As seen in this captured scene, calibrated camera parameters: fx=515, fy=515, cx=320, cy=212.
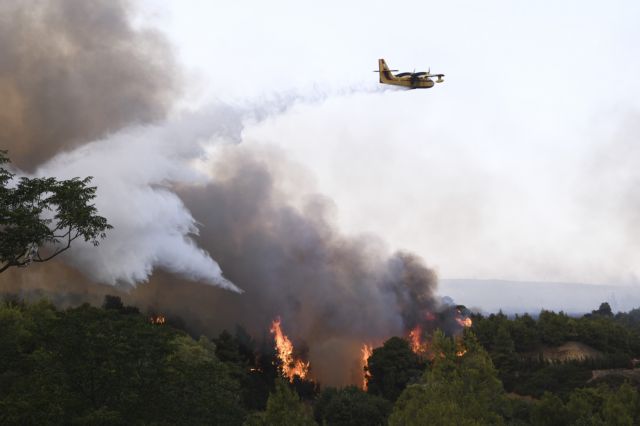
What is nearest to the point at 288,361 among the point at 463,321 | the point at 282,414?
the point at 463,321

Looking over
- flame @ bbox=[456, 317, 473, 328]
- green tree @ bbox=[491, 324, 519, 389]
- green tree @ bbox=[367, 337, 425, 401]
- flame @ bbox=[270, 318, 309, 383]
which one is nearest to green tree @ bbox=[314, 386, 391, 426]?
green tree @ bbox=[367, 337, 425, 401]

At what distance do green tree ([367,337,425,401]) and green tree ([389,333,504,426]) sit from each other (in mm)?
22239

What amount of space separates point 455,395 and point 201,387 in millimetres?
21849

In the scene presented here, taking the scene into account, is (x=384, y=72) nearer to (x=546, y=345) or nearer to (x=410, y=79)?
(x=410, y=79)

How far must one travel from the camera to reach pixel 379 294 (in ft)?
416

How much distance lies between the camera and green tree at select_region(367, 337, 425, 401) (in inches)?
3199

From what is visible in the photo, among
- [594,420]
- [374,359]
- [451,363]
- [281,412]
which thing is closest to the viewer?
[281,412]

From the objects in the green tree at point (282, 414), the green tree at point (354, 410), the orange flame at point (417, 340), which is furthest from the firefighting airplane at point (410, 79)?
the orange flame at point (417, 340)

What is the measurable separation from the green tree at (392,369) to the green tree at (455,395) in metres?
22.2

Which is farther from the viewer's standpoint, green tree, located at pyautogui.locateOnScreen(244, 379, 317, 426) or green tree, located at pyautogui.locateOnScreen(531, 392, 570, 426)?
green tree, located at pyautogui.locateOnScreen(531, 392, 570, 426)

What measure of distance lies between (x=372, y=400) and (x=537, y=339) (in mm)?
50215

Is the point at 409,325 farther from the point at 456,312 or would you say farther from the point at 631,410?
the point at 631,410

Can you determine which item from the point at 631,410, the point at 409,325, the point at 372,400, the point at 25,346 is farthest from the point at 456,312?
the point at 25,346

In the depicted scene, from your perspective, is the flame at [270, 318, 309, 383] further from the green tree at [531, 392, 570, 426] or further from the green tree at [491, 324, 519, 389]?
the green tree at [531, 392, 570, 426]
